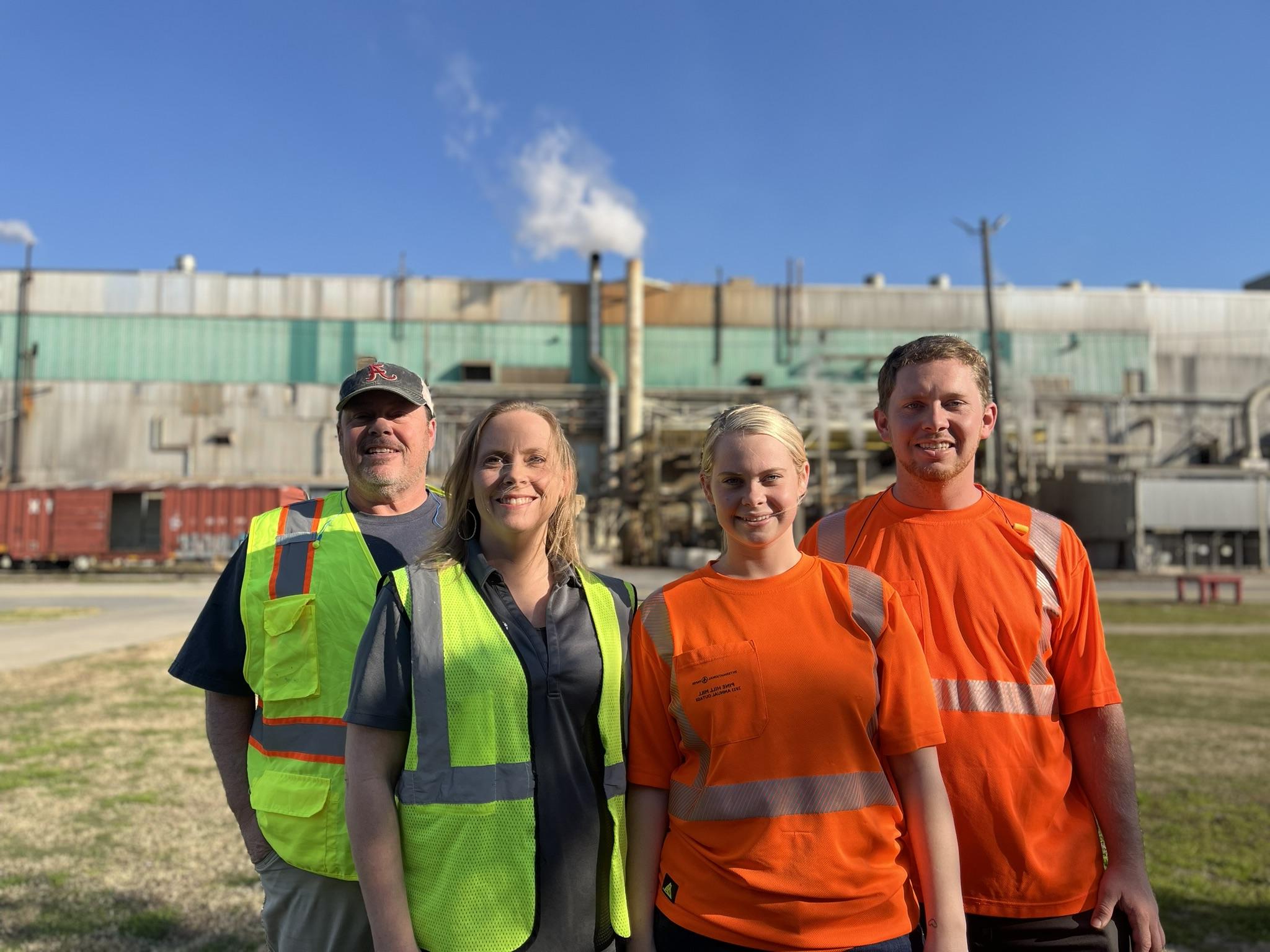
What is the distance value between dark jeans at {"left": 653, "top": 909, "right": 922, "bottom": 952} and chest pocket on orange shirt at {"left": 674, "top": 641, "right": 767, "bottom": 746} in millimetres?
432

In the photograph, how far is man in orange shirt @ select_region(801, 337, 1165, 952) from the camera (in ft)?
7.29

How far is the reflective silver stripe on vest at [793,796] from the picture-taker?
2.05 metres

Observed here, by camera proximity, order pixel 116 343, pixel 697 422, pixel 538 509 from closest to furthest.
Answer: pixel 538 509 → pixel 697 422 → pixel 116 343

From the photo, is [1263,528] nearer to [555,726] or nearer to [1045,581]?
[1045,581]

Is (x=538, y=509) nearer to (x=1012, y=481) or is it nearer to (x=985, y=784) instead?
(x=985, y=784)

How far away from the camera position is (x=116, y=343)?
127ft

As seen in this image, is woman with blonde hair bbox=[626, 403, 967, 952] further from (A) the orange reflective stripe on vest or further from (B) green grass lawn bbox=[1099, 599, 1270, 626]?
(B) green grass lawn bbox=[1099, 599, 1270, 626]

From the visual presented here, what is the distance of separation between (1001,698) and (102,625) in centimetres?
1716

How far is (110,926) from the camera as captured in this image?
4.35 metres

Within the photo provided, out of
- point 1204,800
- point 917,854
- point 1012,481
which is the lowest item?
point 1204,800

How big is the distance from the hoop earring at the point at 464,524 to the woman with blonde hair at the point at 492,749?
37 millimetres

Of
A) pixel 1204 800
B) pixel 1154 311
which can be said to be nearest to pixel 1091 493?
pixel 1154 311

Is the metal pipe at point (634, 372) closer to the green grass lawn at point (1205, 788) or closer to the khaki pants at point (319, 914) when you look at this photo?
the green grass lawn at point (1205, 788)

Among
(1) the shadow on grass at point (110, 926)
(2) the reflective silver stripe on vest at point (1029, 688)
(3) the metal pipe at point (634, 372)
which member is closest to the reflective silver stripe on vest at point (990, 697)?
(2) the reflective silver stripe on vest at point (1029, 688)
